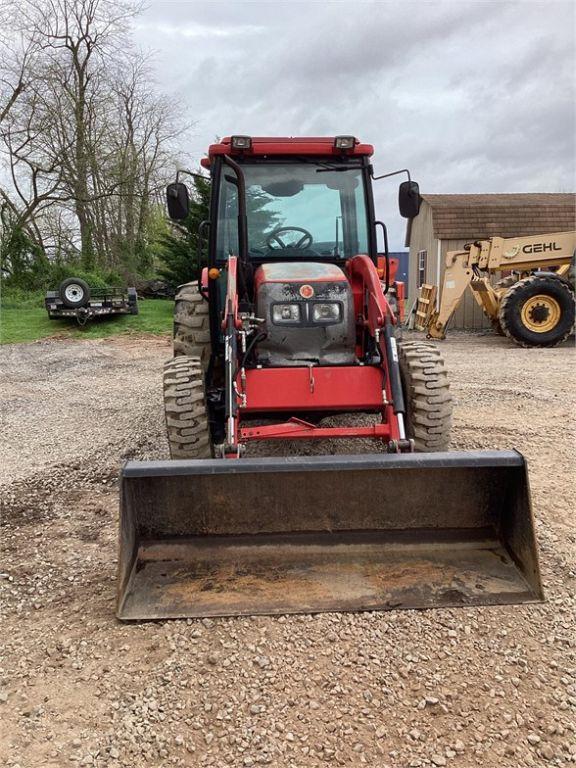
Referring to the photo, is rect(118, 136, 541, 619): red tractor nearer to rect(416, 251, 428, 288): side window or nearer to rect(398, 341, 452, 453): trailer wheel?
rect(398, 341, 452, 453): trailer wheel

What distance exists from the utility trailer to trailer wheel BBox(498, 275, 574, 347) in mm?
9494

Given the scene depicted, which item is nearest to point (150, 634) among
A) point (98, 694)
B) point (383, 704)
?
point (98, 694)

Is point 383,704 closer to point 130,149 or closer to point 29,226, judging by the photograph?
point 29,226

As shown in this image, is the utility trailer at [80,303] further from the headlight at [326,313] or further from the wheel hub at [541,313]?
the headlight at [326,313]

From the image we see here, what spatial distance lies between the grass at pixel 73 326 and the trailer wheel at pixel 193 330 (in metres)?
10.1

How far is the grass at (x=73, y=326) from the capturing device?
1459cm

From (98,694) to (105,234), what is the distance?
2355cm

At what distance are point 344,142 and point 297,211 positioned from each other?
24.4 inches

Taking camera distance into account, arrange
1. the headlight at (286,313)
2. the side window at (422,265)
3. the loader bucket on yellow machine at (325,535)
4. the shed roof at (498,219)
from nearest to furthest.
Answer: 1. the loader bucket on yellow machine at (325,535)
2. the headlight at (286,313)
3. the shed roof at (498,219)
4. the side window at (422,265)

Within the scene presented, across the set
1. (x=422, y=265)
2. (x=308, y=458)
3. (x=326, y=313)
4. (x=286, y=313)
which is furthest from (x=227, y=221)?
(x=422, y=265)

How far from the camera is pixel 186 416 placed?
3840mm

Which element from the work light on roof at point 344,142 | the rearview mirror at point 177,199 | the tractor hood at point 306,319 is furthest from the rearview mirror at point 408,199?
the rearview mirror at point 177,199

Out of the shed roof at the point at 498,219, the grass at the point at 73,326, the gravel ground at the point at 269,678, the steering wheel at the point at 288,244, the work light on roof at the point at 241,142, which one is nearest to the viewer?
the gravel ground at the point at 269,678

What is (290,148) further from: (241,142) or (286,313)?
(286,313)
